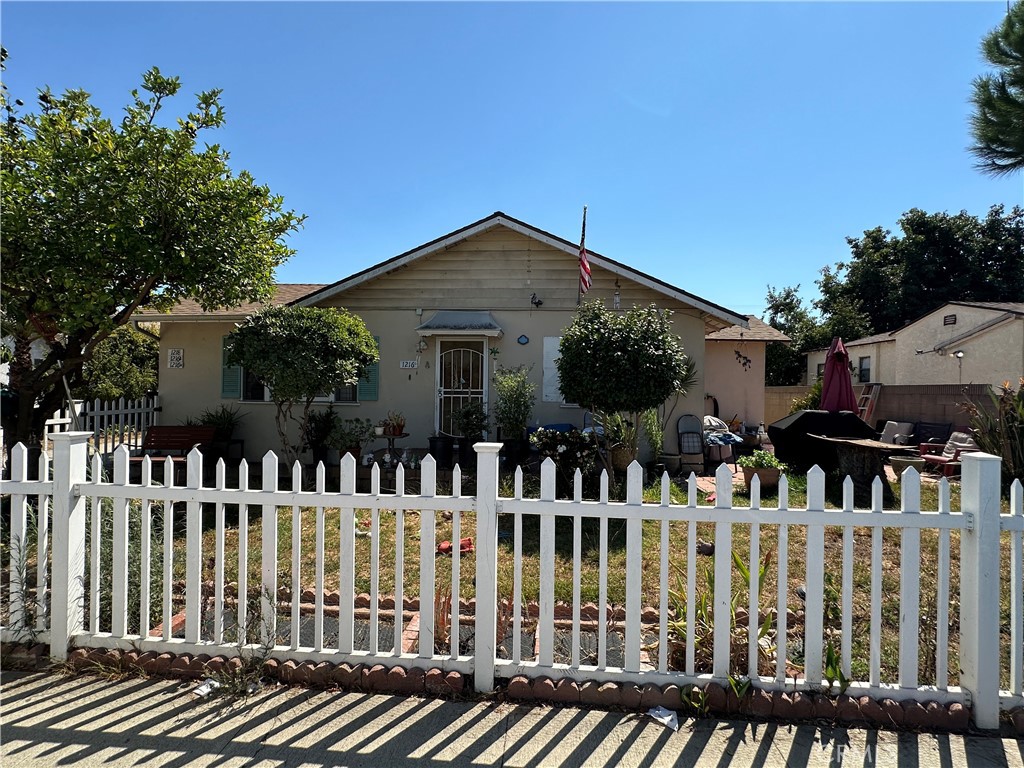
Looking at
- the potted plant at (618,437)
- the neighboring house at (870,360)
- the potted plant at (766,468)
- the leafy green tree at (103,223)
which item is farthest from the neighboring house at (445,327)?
the neighboring house at (870,360)

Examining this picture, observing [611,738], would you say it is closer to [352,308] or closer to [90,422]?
[352,308]

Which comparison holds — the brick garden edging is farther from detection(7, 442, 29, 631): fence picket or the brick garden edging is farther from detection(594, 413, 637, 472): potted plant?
detection(594, 413, 637, 472): potted plant

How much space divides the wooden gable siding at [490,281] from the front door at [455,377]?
2.40ft

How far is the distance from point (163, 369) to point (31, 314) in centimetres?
482

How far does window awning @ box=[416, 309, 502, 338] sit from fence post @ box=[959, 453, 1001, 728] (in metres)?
7.44

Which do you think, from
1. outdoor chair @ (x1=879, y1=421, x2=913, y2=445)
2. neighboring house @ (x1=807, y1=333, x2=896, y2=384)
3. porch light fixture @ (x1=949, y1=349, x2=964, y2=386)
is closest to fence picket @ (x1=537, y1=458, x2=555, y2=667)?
outdoor chair @ (x1=879, y1=421, x2=913, y2=445)

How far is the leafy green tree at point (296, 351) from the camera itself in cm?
713

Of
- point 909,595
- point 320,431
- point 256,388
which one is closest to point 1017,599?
point 909,595

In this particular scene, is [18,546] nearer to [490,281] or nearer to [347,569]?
[347,569]

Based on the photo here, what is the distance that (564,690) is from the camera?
275cm

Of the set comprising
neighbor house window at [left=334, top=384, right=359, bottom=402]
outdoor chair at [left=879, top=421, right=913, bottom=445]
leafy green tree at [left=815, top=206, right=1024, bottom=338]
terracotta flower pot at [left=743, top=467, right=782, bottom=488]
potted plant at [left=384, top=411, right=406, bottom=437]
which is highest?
leafy green tree at [left=815, top=206, right=1024, bottom=338]

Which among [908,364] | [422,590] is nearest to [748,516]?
[422,590]

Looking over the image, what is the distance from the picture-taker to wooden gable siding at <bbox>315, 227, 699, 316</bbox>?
9789 mm

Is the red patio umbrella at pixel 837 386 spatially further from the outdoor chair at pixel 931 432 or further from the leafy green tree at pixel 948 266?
the leafy green tree at pixel 948 266
